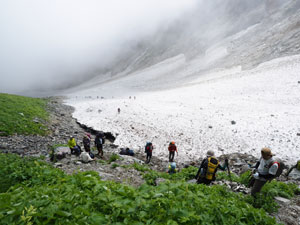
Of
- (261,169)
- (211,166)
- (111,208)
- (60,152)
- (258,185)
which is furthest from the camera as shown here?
(60,152)

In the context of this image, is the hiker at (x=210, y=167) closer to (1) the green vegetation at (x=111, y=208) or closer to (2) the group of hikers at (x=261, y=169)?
(2) the group of hikers at (x=261, y=169)

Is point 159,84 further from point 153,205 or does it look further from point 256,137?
point 153,205

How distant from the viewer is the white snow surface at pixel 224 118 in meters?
15.8

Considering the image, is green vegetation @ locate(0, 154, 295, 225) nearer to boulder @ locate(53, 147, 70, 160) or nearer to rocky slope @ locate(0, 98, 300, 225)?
rocky slope @ locate(0, 98, 300, 225)

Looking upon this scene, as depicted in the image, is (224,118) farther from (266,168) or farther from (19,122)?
(19,122)

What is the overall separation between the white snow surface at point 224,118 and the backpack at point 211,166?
8199 millimetres

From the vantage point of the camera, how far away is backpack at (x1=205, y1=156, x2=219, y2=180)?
21.5ft

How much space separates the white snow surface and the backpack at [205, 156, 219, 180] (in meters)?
8.20

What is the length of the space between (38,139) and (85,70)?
5019 inches

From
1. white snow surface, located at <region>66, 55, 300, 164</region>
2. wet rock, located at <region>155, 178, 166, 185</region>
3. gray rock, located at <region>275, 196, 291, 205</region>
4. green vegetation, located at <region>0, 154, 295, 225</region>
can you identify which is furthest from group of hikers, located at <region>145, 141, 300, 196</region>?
white snow surface, located at <region>66, 55, 300, 164</region>

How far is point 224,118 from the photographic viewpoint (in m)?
21.1

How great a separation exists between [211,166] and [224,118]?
53.5 feet

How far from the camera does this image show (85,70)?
130 meters

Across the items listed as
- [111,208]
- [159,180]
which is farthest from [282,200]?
[111,208]
